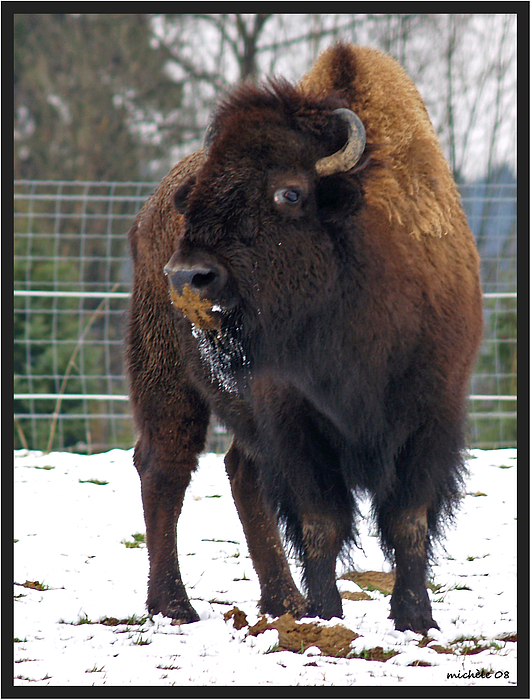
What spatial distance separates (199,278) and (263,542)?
160 centimetres

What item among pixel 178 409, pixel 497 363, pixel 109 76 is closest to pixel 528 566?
pixel 178 409

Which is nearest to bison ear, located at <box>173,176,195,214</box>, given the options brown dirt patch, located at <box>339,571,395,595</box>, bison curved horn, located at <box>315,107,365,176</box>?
bison curved horn, located at <box>315,107,365,176</box>

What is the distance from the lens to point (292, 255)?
3.02 metres

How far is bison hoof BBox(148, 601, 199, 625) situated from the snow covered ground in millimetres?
60

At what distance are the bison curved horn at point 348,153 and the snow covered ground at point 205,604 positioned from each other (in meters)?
1.56

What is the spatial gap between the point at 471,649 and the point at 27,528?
308cm

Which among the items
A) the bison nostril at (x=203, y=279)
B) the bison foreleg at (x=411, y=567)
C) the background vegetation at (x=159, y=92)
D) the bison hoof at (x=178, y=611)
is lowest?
the bison hoof at (x=178, y=611)

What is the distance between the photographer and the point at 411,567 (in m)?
3.25

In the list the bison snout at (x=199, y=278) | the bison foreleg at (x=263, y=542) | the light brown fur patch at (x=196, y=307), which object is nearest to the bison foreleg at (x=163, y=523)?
the bison foreleg at (x=263, y=542)

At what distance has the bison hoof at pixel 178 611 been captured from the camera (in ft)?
11.4

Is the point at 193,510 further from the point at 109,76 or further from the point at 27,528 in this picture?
the point at 109,76

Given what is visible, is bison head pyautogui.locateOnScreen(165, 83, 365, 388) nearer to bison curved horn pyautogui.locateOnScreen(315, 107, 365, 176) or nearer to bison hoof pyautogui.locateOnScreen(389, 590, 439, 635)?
bison curved horn pyautogui.locateOnScreen(315, 107, 365, 176)

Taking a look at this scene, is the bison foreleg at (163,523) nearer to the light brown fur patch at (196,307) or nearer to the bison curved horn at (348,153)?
the light brown fur patch at (196,307)

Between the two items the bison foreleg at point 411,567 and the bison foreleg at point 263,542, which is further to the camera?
the bison foreleg at point 263,542
